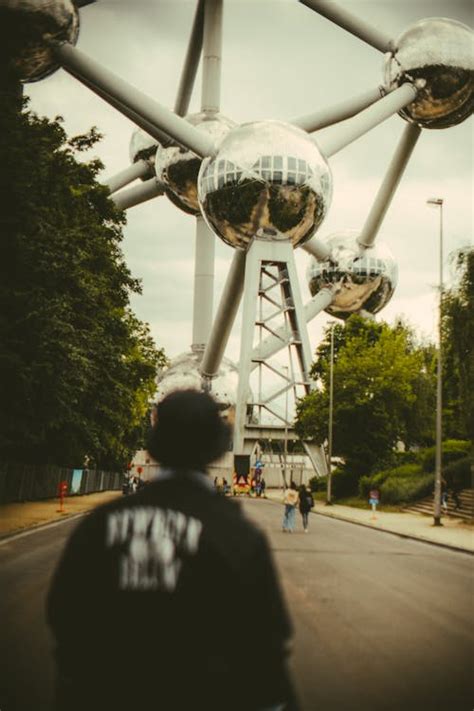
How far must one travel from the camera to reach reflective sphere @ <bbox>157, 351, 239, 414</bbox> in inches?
2045

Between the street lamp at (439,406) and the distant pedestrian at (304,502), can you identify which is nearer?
the distant pedestrian at (304,502)

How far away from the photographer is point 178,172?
→ 40.2 meters

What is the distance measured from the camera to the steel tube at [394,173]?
4153cm

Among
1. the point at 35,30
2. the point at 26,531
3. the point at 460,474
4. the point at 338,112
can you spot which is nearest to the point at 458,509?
the point at 460,474

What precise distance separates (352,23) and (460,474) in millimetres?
20627

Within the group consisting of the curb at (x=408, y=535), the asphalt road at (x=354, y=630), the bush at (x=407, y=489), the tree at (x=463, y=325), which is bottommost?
the asphalt road at (x=354, y=630)

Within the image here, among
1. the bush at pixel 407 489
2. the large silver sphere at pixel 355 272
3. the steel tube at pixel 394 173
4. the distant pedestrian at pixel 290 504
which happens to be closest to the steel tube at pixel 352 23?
the steel tube at pixel 394 173

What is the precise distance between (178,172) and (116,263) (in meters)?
9.34

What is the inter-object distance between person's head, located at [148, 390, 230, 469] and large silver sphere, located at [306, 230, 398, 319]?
49342 millimetres

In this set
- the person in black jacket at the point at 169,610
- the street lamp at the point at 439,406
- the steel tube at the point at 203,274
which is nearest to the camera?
the person in black jacket at the point at 169,610

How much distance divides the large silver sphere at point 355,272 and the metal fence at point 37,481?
1884 centimetres

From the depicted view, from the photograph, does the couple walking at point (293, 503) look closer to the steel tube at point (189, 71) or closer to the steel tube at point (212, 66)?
the steel tube at point (212, 66)

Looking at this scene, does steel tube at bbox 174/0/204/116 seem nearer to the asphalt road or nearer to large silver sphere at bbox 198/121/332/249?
large silver sphere at bbox 198/121/332/249

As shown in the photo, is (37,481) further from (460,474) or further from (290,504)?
(460,474)
